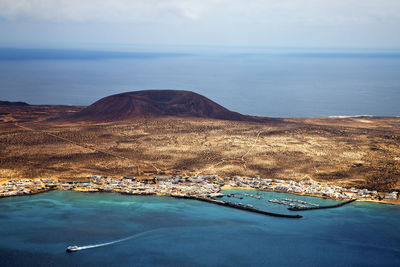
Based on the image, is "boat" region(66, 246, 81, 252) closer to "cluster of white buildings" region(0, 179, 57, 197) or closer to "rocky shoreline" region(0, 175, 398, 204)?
"rocky shoreline" region(0, 175, 398, 204)

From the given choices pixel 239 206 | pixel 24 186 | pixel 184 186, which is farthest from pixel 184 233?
pixel 24 186

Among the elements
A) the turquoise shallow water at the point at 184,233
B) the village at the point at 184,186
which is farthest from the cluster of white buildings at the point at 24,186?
the turquoise shallow water at the point at 184,233

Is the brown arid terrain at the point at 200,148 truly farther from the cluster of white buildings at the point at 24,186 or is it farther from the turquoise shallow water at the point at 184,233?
the turquoise shallow water at the point at 184,233

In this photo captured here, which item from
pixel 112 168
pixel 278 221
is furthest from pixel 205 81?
pixel 278 221

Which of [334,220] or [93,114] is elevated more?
[93,114]

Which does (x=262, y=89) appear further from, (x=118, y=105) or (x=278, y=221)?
(x=278, y=221)

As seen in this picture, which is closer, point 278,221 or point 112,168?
point 278,221

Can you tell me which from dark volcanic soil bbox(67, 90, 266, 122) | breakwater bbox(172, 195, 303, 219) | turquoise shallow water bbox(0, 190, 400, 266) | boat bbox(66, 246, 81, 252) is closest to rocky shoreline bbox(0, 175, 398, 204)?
breakwater bbox(172, 195, 303, 219)
